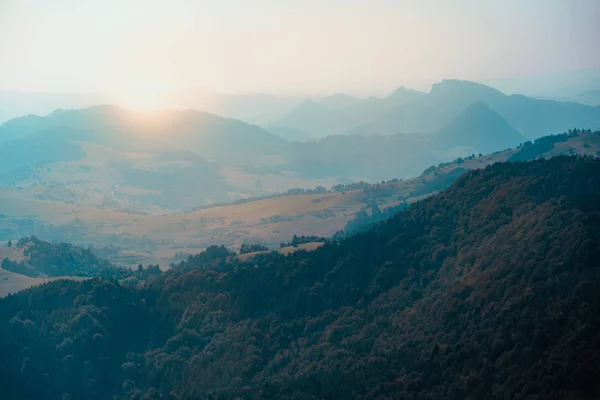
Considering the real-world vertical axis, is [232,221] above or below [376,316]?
above

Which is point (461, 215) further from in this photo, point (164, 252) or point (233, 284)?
point (164, 252)

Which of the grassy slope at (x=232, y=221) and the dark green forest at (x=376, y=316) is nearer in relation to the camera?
the dark green forest at (x=376, y=316)

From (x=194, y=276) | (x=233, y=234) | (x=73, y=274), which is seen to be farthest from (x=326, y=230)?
(x=194, y=276)

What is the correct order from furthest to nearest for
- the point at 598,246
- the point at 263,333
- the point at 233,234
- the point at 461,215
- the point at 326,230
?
the point at 233,234 < the point at 326,230 < the point at 461,215 < the point at 263,333 < the point at 598,246

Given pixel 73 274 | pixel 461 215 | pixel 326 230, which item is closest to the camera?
pixel 461 215

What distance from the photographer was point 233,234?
14775cm

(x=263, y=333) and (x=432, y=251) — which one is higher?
(x=432, y=251)

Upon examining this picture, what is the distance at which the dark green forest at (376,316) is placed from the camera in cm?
4194

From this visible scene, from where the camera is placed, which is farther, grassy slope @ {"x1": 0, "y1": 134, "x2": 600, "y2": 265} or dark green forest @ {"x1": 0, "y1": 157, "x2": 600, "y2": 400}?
grassy slope @ {"x1": 0, "y1": 134, "x2": 600, "y2": 265}

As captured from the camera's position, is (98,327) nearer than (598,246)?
No

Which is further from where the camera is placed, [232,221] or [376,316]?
[232,221]

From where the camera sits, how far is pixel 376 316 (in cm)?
6000

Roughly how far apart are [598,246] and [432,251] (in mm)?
20094

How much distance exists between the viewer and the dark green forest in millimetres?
41938
